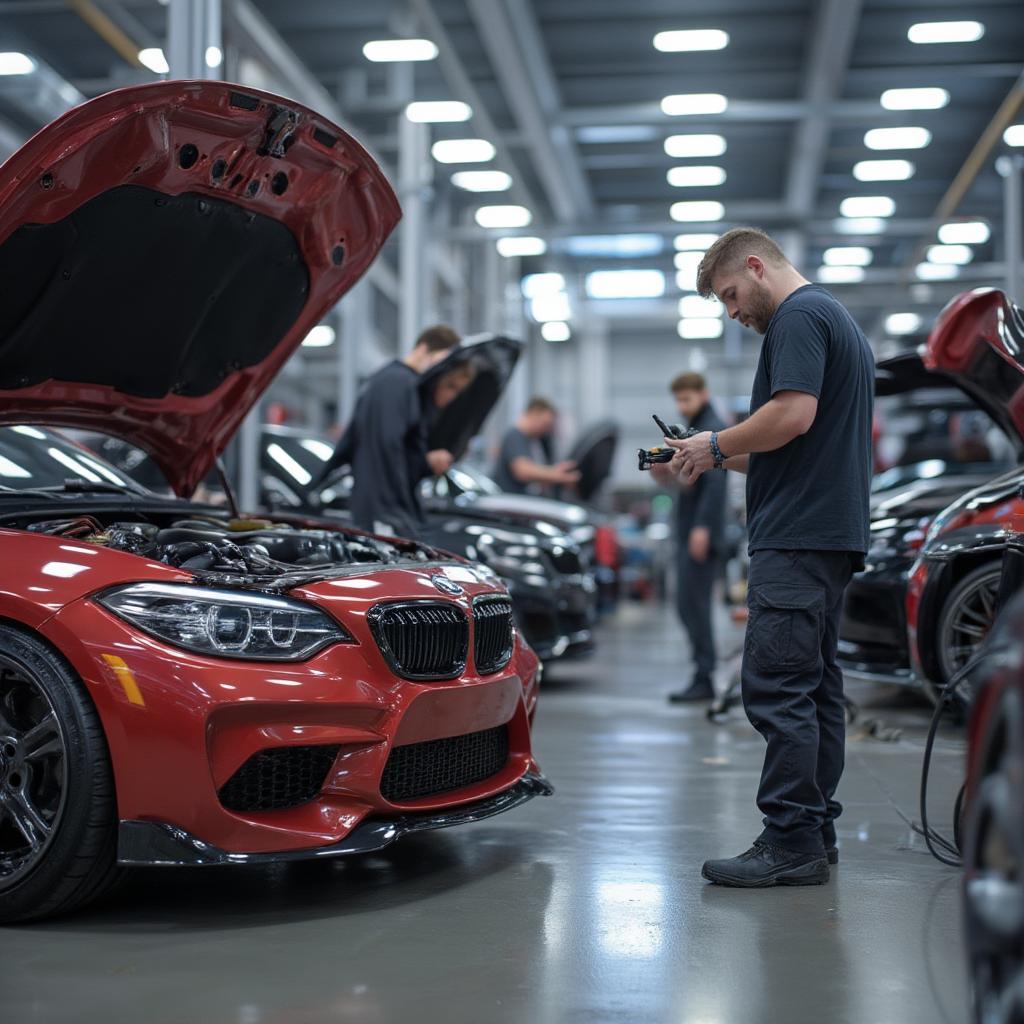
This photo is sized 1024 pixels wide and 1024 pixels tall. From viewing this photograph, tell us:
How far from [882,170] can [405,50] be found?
9.72 metres

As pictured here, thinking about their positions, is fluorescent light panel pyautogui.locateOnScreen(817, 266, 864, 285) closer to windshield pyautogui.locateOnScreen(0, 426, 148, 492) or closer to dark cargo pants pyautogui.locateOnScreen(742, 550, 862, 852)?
windshield pyautogui.locateOnScreen(0, 426, 148, 492)

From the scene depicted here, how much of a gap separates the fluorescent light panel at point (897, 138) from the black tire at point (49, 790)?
1646 cm

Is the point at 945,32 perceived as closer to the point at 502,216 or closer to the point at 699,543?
the point at 502,216

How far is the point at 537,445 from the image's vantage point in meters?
10.9

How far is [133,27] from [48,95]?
64.7 inches

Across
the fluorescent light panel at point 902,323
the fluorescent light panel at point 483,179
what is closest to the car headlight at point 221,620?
the fluorescent light panel at point 483,179

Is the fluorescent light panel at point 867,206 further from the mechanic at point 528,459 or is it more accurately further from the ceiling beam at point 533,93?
the mechanic at point 528,459

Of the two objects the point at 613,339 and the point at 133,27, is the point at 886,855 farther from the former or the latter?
the point at 613,339

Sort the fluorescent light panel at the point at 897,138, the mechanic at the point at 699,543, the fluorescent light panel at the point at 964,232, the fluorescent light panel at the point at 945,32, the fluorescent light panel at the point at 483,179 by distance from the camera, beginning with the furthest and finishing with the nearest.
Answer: the fluorescent light panel at the point at 964,232
the fluorescent light panel at the point at 897,138
the fluorescent light panel at the point at 483,179
the fluorescent light panel at the point at 945,32
the mechanic at the point at 699,543

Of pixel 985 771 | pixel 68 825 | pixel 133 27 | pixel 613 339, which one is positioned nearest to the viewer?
pixel 985 771

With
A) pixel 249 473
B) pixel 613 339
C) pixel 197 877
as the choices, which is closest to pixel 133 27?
pixel 249 473

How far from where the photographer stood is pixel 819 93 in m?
15.2

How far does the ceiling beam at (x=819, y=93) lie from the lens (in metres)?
13.0

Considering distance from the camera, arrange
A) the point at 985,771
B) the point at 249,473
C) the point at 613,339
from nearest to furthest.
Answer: the point at 985,771, the point at 249,473, the point at 613,339
